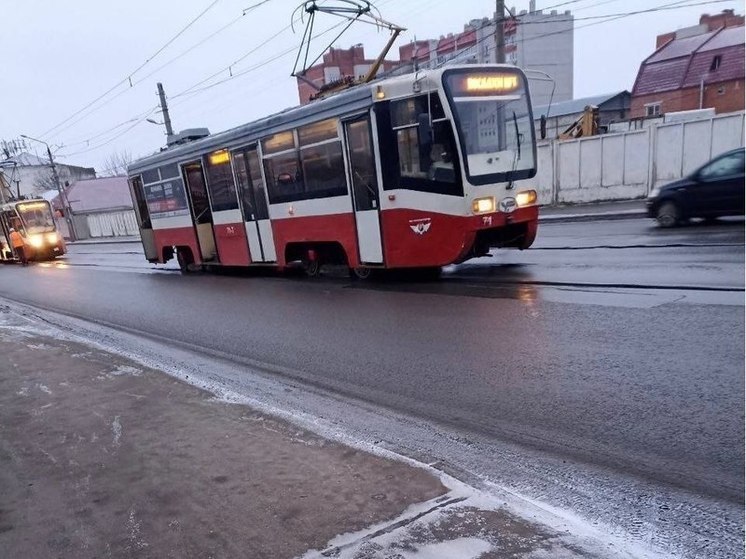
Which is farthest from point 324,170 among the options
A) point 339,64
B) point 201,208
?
point 339,64

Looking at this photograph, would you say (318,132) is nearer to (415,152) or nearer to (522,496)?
(415,152)

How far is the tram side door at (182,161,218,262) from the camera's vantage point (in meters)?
13.2

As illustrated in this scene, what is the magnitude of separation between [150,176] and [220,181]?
3946 mm

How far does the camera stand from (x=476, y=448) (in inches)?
137

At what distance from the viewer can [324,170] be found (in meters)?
9.70

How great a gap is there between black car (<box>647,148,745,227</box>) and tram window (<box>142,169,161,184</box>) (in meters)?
13.4

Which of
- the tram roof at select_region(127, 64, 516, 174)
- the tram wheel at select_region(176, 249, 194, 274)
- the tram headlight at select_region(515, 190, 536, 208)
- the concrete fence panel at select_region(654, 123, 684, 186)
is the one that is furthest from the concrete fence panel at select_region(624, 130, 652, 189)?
the tram wheel at select_region(176, 249, 194, 274)

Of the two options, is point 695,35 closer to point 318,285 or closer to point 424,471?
point 318,285

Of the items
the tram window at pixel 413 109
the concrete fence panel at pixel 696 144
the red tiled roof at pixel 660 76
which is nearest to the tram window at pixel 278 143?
the tram window at pixel 413 109

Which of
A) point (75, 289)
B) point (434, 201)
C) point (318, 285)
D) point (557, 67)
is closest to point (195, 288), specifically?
point (318, 285)

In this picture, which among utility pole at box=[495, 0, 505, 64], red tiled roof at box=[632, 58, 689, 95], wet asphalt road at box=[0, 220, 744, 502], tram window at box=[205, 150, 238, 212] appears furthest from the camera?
red tiled roof at box=[632, 58, 689, 95]

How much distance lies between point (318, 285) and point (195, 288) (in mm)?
3508

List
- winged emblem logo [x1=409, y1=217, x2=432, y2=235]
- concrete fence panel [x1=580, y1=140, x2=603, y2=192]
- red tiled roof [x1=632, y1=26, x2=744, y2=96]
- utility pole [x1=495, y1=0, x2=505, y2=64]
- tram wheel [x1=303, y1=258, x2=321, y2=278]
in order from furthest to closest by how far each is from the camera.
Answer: red tiled roof [x1=632, y1=26, x2=744, y2=96] < concrete fence panel [x1=580, y1=140, x2=603, y2=192] < utility pole [x1=495, y1=0, x2=505, y2=64] < tram wheel [x1=303, y1=258, x2=321, y2=278] < winged emblem logo [x1=409, y1=217, x2=432, y2=235]

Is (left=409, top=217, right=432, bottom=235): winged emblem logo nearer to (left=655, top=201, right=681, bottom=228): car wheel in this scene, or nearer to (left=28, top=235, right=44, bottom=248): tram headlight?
(left=655, top=201, right=681, bottom=228): car wheel
